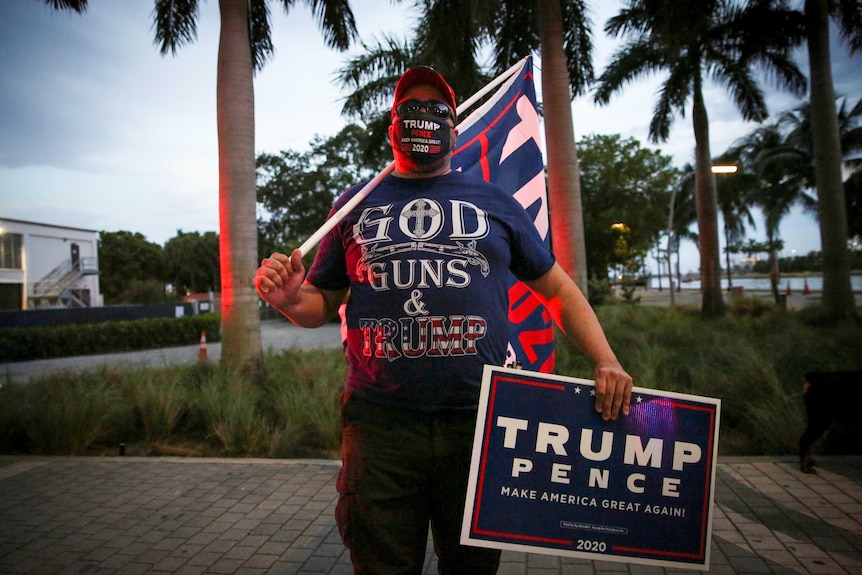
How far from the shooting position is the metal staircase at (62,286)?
4449 centimetres

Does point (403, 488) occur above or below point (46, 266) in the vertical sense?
below

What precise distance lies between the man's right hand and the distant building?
154 ft

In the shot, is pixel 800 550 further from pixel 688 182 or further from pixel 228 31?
pixel 688 182

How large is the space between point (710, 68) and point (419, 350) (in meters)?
Answer: 18.7

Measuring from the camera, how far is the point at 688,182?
145 feet

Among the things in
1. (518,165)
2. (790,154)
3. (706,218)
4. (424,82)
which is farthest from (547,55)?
(790,154)

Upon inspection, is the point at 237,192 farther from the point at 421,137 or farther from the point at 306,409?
the point at 421,137

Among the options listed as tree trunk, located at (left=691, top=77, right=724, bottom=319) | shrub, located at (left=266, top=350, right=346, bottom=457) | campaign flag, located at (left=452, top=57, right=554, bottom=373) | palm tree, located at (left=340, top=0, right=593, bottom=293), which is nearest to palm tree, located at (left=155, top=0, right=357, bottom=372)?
shrub, located at (left=266, top=350, right=346, bottom=457)

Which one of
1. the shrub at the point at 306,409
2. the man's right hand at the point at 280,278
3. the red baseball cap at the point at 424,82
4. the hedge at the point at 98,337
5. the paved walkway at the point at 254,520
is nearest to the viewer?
the man's right hand at the point at 280,278

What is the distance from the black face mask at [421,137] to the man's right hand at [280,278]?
556 mm

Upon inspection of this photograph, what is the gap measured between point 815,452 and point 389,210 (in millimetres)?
5284

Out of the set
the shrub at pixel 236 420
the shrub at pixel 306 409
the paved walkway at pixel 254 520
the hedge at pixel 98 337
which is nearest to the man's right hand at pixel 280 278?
the paved walkway at pixel 254 520

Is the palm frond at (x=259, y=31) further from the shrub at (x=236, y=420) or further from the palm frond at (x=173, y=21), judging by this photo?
the shrub at (x=236, y=420)

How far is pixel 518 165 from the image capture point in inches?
164
